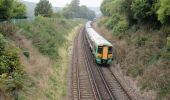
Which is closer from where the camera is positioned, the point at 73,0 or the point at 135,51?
the point at 135,51

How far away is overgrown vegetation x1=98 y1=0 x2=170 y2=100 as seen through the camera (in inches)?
1002

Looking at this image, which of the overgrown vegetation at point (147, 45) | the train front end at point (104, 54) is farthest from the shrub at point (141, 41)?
the train front end at point (104, 54)

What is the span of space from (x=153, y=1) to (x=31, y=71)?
15.7 m

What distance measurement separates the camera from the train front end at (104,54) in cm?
3456

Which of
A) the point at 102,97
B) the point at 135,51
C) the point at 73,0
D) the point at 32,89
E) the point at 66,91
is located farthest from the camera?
the point at 73,0

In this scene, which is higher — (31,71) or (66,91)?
(31,71)

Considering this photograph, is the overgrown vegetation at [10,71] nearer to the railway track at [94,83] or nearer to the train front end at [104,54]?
the railway track at [94,83]

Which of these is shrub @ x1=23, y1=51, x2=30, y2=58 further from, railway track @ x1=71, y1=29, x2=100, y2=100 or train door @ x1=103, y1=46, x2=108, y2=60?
train door @ x1=103, y1=46, x2=108, y2=60

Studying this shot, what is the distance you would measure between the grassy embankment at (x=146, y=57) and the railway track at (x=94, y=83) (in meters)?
1.91

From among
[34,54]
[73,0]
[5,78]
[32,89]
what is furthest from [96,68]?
[73,0]

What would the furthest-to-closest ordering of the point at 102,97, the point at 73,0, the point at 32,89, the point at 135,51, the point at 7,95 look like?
the point at 73,0 → the point at 135,51 → the point at 102,97 → the point at 32,89 → the point at 7,95

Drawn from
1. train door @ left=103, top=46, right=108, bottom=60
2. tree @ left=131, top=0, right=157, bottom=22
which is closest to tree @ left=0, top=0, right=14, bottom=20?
train door @ left=103, top=46, right=108, bottom=60

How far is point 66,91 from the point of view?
1031 inches

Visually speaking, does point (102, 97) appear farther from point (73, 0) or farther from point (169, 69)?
point (73, 0)
